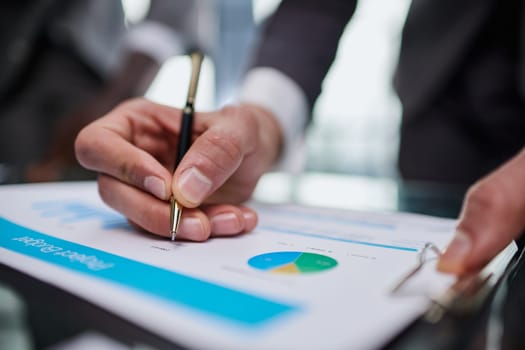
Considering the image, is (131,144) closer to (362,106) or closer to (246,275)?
(246,275)

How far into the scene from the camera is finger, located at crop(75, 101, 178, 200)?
36 centimetres

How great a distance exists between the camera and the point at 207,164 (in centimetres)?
35

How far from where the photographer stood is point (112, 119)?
44 cm

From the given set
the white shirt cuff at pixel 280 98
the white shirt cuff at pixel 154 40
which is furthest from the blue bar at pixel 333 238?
the white shirt cuff at pixel 154 40

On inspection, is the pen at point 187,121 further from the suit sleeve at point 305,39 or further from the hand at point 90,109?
the hand at point 90,109

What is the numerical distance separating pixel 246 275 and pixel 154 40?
111cm

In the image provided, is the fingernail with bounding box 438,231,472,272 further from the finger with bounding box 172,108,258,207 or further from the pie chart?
the finger with bounding box 172,108,258,207

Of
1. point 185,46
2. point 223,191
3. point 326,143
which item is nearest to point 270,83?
point 223,191

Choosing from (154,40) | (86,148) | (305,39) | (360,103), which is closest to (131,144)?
(86,148)

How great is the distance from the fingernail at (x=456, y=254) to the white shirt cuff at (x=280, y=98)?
0.44 m

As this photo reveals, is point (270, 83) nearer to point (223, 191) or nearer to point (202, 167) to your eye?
point (223, 191)

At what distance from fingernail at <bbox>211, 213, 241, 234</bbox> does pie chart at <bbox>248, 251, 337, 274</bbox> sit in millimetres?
64

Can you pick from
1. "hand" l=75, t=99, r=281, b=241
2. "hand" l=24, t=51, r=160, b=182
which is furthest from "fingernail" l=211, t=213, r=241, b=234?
"hand" l=24, t=51, r=160, b=182

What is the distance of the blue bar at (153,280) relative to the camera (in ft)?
0.62
